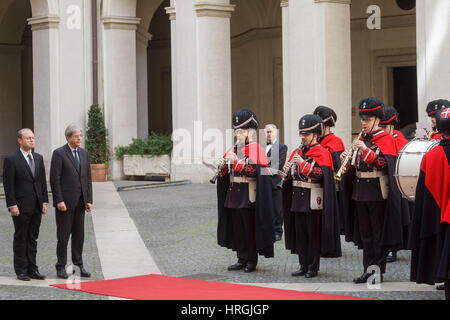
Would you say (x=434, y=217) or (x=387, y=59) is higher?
(x=387, y=59)

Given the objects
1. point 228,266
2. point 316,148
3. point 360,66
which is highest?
point 360,66

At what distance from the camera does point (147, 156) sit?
23.0 metres

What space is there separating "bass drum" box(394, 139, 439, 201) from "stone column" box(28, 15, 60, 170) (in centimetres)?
1731

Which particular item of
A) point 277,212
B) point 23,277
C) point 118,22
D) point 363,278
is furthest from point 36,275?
point 118,22

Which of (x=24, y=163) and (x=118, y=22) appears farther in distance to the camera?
(x=118, y=22)

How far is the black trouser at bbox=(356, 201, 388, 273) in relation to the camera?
8328 mm

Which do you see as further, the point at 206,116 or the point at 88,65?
the point at 88,65

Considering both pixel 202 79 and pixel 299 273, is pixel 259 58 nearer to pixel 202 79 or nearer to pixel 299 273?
pixel 202 79

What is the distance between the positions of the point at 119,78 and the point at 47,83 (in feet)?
7.15

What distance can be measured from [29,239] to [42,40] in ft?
53.4

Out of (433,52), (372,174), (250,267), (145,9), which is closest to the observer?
(372,174)

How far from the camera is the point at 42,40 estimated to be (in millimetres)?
24203
